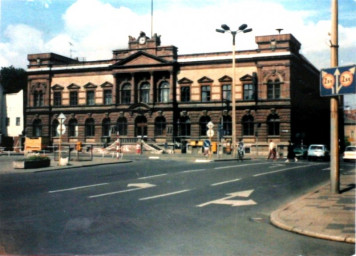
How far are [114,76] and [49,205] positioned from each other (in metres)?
47.0

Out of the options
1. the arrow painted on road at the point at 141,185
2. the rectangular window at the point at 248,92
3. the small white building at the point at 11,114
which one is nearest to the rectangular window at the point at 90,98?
the small white building at the point at 11,114

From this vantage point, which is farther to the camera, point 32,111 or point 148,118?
point 32,111

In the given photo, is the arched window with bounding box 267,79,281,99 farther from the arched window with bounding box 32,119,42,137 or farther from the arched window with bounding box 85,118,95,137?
the arched window with bounding box 32,119,42,137

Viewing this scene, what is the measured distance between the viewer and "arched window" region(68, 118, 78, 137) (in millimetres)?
61084

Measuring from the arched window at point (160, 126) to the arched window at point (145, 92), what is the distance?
321 cm

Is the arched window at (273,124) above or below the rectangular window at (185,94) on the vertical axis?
below

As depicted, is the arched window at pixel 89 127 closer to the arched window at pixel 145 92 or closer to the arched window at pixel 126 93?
the arched window at pixel 126 93

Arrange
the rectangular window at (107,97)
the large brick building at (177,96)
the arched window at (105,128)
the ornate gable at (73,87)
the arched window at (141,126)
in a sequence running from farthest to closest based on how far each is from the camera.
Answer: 1. the ornate gable at (73,87)
2. the rectangular window at (107,97)
3. the arched window at (105,128)
4. the arched window at (141,126)
5. the large brick building at (177,96)

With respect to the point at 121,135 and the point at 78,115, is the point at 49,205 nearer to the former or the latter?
the point at 121,135

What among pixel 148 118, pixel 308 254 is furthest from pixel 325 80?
pixel 148 118

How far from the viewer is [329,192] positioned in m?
13.8

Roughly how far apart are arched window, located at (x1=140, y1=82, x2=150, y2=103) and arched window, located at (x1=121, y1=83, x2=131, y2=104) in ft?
5.73

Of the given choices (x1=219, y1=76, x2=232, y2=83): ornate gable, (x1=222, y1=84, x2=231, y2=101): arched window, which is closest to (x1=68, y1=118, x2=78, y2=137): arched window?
(x1=222, y1=84, x2=231, y2=101): arched window

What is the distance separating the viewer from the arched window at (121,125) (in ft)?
189
